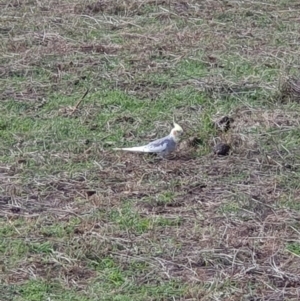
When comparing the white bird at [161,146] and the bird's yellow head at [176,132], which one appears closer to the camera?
the white bird at [161,146]

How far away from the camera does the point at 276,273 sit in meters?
4.31

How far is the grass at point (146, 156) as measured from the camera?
435 cm

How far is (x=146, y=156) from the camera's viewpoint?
219 inches

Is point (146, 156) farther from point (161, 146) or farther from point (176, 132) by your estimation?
point (176, 132)

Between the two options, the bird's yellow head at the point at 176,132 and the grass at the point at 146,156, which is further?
the bird's yellow head at the point at 176,132

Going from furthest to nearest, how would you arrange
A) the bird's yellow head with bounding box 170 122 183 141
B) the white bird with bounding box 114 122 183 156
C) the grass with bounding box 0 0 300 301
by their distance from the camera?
the bird's yellow head with bounding box 170 122 183 141 < the white bird with bounding box 114 122 183 156 < the grass with bounding box 0 0 300 301

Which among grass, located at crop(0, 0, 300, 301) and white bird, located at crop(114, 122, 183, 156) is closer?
grass, located at crop(0, 0, 300, 301)

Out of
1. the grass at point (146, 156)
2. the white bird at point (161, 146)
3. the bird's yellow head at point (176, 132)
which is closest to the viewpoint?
the grass at point (146, 156)

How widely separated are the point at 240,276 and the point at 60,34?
3.98 m

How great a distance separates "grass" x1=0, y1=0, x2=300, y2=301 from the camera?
4.35m

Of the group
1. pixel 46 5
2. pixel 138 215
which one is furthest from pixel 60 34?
pixel 138 215

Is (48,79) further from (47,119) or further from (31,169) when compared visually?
(31,169)

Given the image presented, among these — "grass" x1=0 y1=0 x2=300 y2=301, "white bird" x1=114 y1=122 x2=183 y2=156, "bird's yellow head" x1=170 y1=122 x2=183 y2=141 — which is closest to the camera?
"grass" x1=0 y1=0 x2=300 y2=301

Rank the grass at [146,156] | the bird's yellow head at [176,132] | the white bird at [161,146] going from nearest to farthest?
1. the grass at [146,156]
2. the white bird at [161,146]
3. the bird's yellow head at [176,132]
